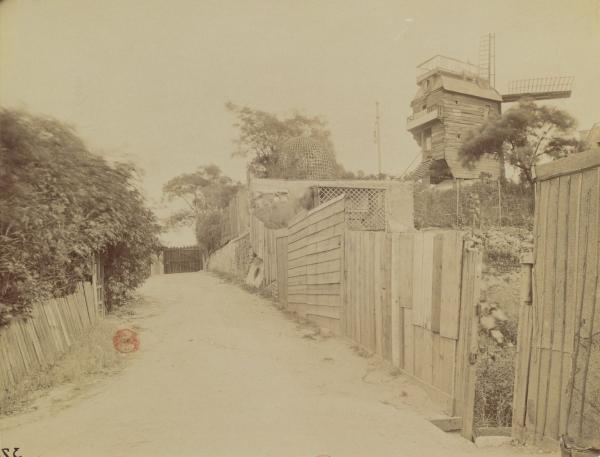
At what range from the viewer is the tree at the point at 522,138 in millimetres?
5195

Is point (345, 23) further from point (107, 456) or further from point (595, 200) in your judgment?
point (107, 456)

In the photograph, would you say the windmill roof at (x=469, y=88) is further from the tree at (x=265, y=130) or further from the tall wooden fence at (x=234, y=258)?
the tall wooden fence at (x=234, y=258)

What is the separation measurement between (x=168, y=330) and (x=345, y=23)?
4169 millimetres

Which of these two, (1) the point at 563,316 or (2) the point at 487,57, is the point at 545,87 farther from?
(1) the point at 563,316

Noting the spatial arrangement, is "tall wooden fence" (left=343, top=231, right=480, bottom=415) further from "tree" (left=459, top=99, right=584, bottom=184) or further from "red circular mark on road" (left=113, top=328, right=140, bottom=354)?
"red circular mark on road" (left=113, top=328, right=140, bottom=354)

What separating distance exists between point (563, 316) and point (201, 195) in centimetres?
383

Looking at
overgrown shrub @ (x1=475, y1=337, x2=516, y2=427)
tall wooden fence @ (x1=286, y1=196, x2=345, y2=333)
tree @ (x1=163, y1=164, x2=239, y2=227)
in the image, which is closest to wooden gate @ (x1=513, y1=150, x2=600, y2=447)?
overgrown shrub @ (x1=475, y1=337, x2=516, y2=427)

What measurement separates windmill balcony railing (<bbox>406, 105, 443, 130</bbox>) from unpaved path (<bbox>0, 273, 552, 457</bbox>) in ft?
9.92

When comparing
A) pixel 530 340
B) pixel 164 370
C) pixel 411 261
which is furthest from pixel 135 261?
pixel 530 340

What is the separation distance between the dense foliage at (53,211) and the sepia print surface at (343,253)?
3 centimetres

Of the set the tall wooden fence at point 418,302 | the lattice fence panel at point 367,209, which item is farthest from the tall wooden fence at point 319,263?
the lattice fence panel at point 367,209

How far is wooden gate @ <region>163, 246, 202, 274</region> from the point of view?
7.12 m

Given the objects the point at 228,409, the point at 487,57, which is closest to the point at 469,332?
the point at 228,409

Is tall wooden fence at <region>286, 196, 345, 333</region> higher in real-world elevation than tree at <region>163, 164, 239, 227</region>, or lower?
lower
